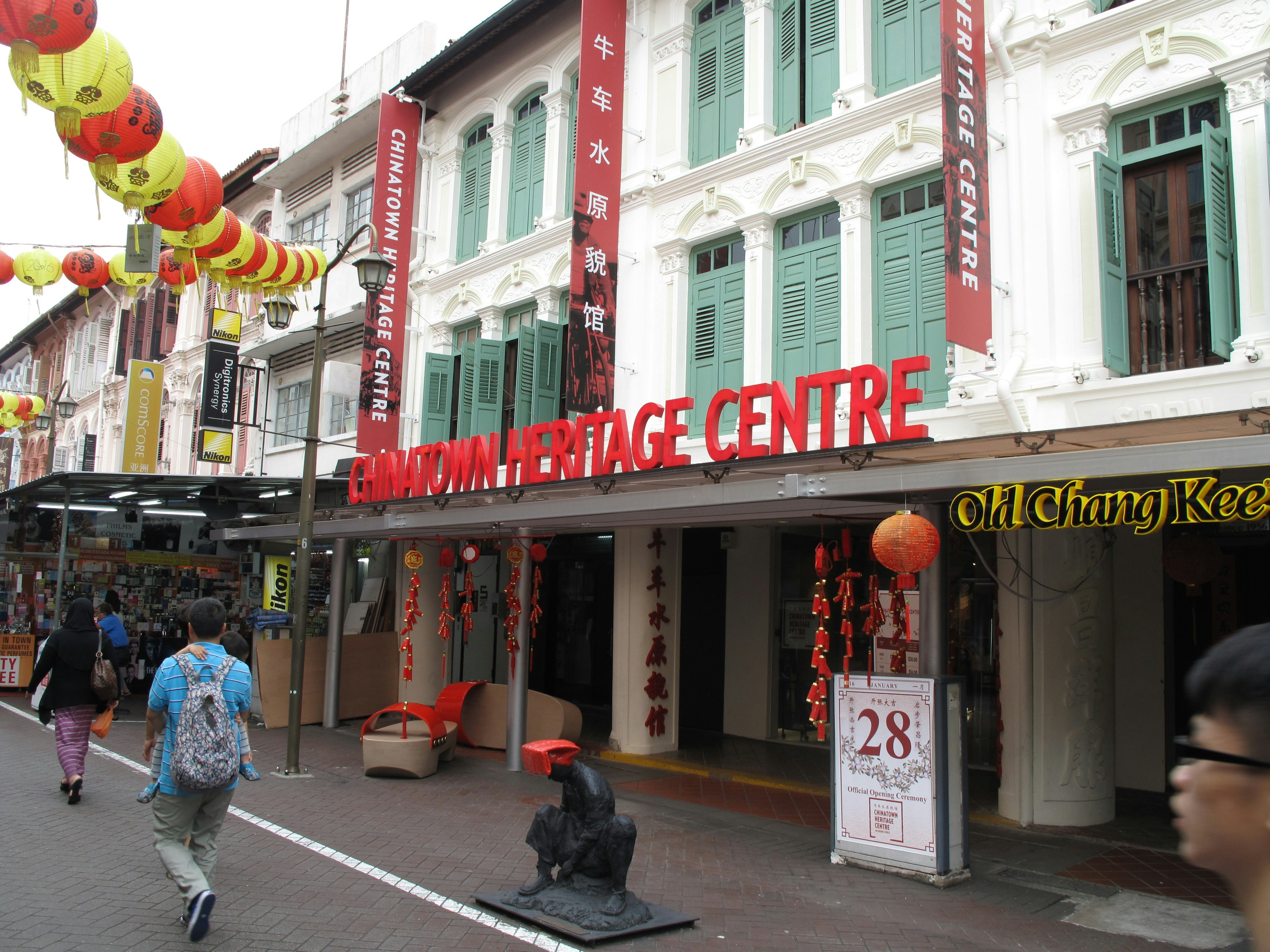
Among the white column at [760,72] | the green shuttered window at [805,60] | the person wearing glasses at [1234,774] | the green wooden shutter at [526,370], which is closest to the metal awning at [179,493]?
the green wooden shutter at [526,370]

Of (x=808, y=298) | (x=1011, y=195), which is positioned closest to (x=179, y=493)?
(x=808, y=298)

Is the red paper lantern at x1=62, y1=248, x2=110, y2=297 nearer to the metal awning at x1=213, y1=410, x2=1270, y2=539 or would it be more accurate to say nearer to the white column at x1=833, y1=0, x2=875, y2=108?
the metal awning at x1=213, y1=410, x2=1270, y2=539

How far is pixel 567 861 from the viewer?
6215 millimetres

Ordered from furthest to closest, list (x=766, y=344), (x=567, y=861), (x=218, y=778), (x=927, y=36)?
(x=766, y=344) < (x=927, y=36) < (x=567, y=861) < (x=218, y=778)

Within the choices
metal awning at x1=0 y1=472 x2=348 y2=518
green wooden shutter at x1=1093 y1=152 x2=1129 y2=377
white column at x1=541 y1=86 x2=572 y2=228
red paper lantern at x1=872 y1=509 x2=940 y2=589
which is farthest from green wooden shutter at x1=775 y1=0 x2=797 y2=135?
metal awning at x1=0 y1=472 x2=348 y2=518

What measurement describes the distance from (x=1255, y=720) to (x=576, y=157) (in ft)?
38.8

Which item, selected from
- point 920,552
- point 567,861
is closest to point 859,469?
point 920,552

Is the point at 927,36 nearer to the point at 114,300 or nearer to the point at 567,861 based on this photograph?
the point at 567,861

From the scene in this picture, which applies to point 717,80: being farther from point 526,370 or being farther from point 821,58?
point 526,370

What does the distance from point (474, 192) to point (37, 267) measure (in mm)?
6803

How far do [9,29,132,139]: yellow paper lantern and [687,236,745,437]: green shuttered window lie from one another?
6.81 meters

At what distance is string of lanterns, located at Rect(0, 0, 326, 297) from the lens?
6.91 meters

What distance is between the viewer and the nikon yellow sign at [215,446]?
20094 mm

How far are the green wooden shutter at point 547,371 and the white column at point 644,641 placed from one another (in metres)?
2.22
